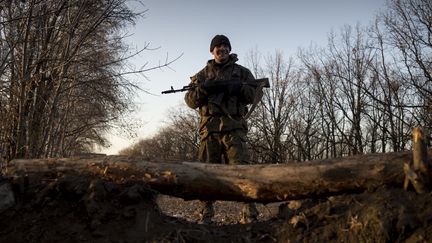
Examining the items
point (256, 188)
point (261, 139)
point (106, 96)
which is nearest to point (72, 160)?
point (256, 188)

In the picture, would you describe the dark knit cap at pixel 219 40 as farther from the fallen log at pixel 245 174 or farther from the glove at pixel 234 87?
the fallen log at pixel 245 174

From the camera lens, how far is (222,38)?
4.96 meters

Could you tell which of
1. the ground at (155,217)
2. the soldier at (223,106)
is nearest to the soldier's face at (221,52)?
the soldier at (223,106)

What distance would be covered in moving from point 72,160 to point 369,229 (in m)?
2.80

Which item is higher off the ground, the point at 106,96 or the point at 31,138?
the point at 106,96

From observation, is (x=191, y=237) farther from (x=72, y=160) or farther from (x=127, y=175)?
(x=72, y=160)

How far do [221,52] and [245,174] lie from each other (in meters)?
2.19

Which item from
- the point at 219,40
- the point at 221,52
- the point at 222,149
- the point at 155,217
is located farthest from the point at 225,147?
the point at 155,217

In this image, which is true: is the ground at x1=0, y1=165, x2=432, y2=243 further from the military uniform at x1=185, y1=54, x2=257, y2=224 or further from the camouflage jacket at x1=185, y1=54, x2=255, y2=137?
the camouflage jacket at x1=185, y1=54, x2=255, y2=137

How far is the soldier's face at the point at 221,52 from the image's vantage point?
499cm

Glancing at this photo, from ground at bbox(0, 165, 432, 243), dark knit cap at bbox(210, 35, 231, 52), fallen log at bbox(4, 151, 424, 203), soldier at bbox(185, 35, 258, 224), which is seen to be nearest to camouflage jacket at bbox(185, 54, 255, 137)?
soldier at bbox(185, 35, 258, 224)

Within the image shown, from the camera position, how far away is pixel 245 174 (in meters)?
3.29

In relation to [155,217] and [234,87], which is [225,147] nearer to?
[234,87]

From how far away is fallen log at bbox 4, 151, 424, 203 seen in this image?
2.86 meters
